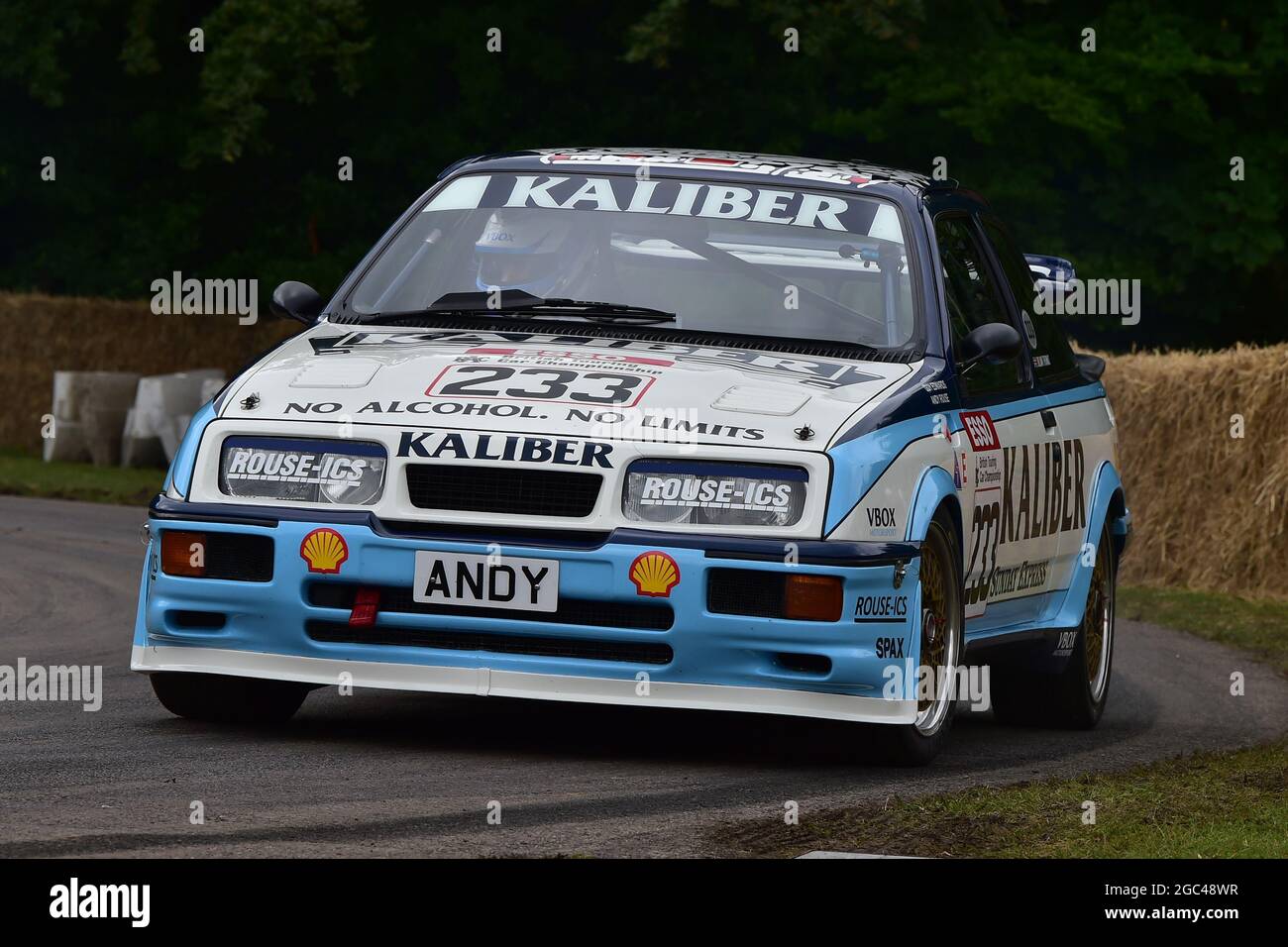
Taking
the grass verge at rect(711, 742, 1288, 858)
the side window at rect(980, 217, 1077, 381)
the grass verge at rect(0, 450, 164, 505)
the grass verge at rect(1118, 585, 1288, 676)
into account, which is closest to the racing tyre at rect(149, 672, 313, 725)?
the grass verge at rect(711, 742, 1288, 858)

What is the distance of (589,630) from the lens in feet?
23.1

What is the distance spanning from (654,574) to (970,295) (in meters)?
2.30

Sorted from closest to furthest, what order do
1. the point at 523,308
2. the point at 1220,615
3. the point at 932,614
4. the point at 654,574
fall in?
the point at 654,574 → the point at 932,614 → the point at 523,308 → the point at 1220,615

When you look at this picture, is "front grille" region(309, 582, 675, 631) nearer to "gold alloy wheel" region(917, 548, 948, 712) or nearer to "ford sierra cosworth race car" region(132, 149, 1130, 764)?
"ford sierra cosworth race car" region(132, 149, 1130, 764)

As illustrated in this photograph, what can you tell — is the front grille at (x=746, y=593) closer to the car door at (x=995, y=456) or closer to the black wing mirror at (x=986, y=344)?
the car door at (x=995, y=456)

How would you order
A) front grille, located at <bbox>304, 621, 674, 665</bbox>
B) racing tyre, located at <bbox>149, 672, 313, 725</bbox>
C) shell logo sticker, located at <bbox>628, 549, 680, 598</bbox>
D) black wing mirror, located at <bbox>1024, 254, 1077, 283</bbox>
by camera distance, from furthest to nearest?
black wing mirror, located at <bbox>1024, 254, 1077, 283</bbox> < racing tyre, located at <bbox>149, 672, 313, 725</bbox> < front grille, located at <bbox>304, 621, 674, 665</bbox> < shell logo sticker, located at <bbox>628, 549, 680, 598</bbox>

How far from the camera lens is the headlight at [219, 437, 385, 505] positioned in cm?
720

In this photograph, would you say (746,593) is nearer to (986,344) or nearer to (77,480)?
(986,344)

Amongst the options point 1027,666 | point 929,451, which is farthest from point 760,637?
point 1027,666

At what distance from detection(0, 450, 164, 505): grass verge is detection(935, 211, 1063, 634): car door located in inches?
498

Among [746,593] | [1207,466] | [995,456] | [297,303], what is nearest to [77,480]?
[1207,466]

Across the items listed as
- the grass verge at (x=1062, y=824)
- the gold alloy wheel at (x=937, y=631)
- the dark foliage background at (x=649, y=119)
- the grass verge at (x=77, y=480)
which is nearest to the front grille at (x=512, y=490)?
the gold alloy wheel at (x=937, y=631)

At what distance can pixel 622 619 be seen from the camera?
23.2 ft
